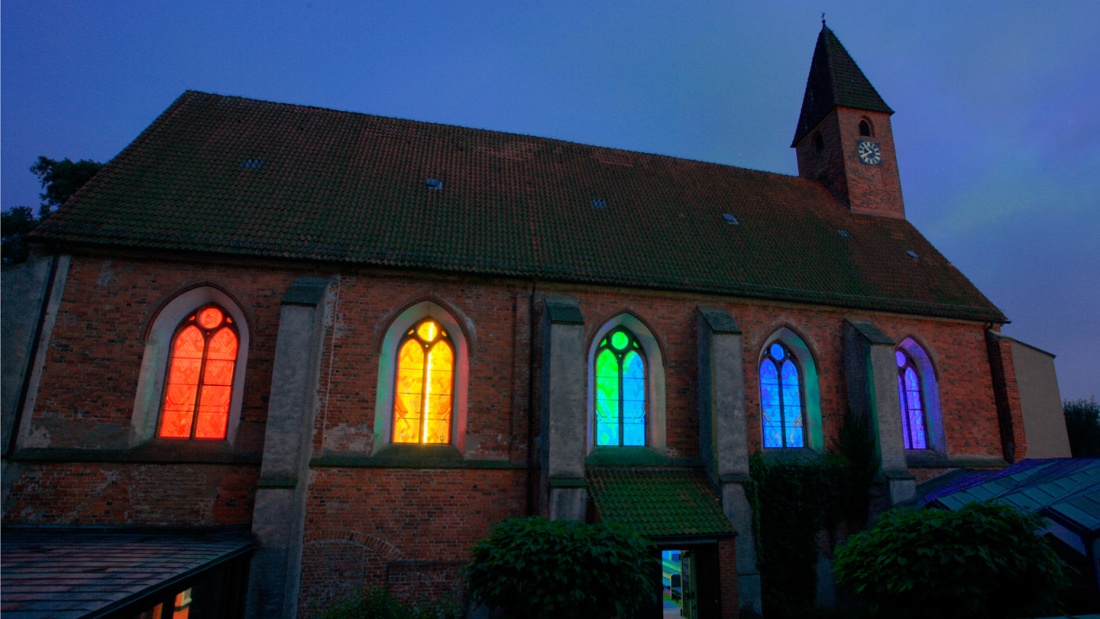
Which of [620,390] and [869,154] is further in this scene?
[869,154]

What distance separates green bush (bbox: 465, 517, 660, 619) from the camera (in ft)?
26.2

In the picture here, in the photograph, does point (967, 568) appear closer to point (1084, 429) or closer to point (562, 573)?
point (562, 573)

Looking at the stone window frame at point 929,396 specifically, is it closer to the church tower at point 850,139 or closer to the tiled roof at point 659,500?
the church tower at point 850,139

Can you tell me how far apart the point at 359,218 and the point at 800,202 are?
45.2 ft

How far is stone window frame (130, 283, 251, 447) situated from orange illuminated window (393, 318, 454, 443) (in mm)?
2967

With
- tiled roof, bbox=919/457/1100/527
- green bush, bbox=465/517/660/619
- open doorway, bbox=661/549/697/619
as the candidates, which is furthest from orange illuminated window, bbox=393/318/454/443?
tiled roof, bbox=919/457/1100/527

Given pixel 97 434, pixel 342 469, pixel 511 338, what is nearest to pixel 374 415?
pixel 342 469

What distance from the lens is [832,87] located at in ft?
69.4

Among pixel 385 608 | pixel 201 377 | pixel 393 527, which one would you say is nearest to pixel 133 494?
pixel 201 377

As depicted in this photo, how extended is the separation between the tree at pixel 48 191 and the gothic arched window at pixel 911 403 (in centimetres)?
2402

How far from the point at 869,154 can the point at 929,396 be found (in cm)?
907

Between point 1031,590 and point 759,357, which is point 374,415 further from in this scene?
point 1031,590

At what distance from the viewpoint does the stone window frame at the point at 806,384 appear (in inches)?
569

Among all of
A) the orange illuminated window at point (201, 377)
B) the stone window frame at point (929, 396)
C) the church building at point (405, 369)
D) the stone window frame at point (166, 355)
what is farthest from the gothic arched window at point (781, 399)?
the orange illuminated window at point (201, 377)
